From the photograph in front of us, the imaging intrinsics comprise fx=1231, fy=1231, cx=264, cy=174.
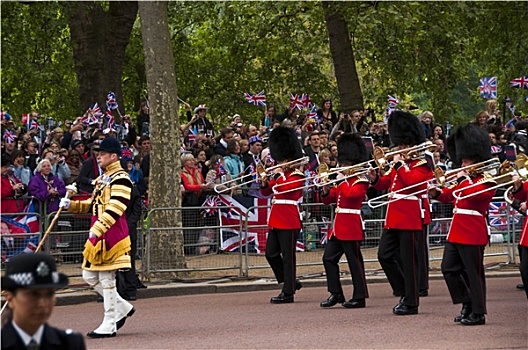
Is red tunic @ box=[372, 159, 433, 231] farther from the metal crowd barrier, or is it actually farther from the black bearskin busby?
the metal crowd barrier

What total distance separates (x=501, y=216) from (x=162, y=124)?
540cm

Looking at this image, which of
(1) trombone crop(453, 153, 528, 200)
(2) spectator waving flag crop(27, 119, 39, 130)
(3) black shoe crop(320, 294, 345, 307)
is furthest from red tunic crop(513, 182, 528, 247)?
(2) spectator waving flag crop(27, 119, 39, 130)

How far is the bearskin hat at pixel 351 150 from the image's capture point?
13.6 meters

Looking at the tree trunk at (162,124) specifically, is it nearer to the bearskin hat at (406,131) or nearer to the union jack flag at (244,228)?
the union jack flag at (244,228)

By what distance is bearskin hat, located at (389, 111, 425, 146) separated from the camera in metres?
12.8

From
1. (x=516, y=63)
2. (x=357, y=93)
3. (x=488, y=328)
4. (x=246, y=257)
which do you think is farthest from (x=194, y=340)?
(x=516, y=63)

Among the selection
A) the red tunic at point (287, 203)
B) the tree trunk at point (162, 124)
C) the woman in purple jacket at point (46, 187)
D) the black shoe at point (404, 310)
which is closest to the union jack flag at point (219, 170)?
the tree trunk at point (162, 124)

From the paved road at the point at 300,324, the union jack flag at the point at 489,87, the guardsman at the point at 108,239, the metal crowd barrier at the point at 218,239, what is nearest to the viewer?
the paved road at the point at 300,324

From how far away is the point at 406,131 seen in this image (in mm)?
12797

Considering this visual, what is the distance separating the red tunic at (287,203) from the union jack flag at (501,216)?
5231 millimetres

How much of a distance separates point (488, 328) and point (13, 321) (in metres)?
6.90

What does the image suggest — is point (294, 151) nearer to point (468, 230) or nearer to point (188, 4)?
point (468, 230)

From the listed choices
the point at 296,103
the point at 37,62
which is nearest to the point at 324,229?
the point at 296,103

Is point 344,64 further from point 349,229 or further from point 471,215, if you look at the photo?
point 471,215
